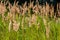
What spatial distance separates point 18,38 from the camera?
14.8 feet

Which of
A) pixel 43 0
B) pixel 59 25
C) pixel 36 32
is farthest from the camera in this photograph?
pixel 43 0

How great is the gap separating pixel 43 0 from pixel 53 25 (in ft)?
16.7

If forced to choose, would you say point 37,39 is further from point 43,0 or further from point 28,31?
point 43,0

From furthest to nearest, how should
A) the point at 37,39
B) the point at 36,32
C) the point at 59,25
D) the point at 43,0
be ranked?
the point at 43,0
the point at 59,25
the point at 36,32
the point at 37,39

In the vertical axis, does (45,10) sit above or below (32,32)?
above

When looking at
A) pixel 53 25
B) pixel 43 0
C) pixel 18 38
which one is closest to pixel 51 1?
pixel 43 0

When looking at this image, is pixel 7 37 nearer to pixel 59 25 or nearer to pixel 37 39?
pixel 37 39

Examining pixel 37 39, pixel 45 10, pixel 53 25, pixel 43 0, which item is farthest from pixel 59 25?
Answer: pixel 43 0

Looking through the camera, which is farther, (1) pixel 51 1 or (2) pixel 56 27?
(1) pixel 51 1

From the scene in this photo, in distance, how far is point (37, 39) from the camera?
4.27 metres

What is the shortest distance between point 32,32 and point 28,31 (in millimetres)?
156

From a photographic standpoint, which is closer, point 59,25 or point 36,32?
point 36,32

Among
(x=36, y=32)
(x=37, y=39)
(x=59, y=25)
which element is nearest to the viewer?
(x=37, y=39)

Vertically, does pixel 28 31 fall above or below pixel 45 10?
below
